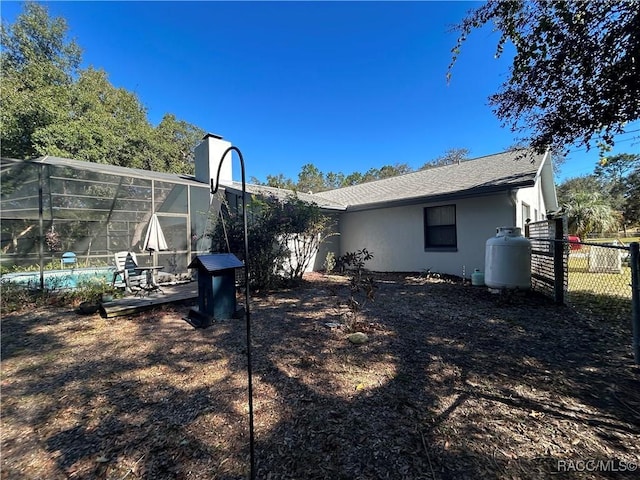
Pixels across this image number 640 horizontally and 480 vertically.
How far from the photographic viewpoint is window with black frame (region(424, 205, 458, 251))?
29.4 feet

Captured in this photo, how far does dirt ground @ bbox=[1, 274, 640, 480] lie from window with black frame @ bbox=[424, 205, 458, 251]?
4475 mm

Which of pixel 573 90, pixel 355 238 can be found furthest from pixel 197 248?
→ pixel 573 90

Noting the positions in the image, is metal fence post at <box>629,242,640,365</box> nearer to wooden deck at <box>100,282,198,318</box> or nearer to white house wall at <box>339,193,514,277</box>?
white house wall at <box>339,193,514,277</box>

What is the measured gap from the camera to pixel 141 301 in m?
5.78

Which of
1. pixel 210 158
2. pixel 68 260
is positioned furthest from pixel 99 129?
pixel 68 260

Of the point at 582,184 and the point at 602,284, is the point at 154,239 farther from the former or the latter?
the point at 582,184

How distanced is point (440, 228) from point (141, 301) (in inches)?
345

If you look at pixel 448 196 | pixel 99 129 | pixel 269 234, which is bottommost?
pixel 269 234

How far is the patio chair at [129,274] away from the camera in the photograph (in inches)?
262

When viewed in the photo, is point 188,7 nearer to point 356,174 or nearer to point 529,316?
point 529,316

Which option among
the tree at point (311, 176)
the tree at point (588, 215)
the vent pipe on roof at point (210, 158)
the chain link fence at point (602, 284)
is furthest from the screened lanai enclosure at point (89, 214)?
the tree at point (311, 176)

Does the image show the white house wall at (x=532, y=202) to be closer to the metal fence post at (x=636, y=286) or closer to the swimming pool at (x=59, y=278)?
the metal fence post at (x=636, y=286)

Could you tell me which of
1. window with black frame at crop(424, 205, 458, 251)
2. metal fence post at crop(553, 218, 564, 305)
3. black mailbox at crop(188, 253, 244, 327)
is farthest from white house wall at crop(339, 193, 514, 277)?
black mailbox at crop(188, 253, 244, 327)

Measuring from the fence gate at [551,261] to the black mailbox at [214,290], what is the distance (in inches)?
234
